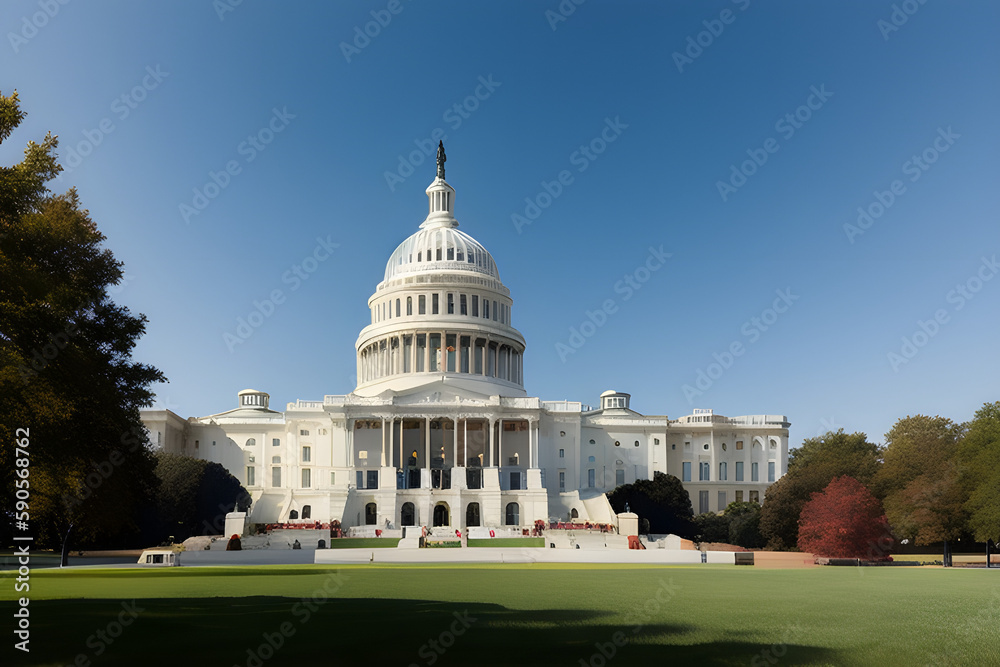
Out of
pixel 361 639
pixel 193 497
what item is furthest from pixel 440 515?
pixel 361 639

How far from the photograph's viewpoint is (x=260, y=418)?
133 m

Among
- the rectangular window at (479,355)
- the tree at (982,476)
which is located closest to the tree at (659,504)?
the rectangular window at (479,355)

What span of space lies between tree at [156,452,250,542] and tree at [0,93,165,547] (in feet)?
211

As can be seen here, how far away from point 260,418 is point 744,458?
70.3 meters

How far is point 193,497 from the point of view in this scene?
105 m

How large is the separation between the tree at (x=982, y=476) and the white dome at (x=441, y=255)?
73181 millimetres

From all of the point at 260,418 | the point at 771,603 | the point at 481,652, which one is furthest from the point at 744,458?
the point at 481,652

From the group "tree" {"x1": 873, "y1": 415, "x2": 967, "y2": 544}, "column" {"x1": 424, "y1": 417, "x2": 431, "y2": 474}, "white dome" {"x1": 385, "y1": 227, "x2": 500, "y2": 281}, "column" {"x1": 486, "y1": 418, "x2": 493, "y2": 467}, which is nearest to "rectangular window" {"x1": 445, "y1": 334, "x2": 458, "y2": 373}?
"white dome" {"x1": 385, "y1": 227, "x2": 500, "y2": 281}

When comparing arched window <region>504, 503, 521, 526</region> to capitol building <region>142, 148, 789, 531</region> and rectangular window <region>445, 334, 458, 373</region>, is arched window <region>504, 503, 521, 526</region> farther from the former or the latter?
rectangular window <region>445, 334, 458, 373</region>

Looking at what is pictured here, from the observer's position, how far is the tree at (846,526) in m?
74.8

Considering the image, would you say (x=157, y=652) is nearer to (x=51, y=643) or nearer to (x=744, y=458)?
(x=51, y=643)

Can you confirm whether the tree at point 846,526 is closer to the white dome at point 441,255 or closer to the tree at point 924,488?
the tree at point 924,488

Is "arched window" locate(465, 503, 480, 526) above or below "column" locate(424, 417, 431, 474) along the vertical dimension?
below

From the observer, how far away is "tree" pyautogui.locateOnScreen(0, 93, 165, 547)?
97.2 feet
